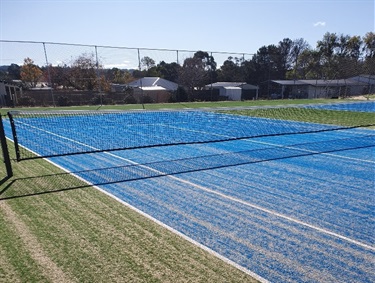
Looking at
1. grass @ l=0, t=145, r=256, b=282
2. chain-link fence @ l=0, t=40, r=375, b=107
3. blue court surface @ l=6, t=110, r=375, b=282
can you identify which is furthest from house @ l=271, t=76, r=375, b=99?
grass @ l=0, t=145, r=256, b=282

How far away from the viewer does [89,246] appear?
4715 mm

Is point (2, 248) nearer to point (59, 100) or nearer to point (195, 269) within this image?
point (195, 269)

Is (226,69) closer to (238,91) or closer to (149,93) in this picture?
(238,91)

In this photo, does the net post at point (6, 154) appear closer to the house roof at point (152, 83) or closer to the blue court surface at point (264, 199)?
the blue court surface at point (264, 199)

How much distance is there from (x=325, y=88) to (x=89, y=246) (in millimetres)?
56856

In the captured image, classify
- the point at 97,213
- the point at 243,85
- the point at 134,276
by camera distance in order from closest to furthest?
the point at 134,276 → the point at 97,213 → the point at 243,85

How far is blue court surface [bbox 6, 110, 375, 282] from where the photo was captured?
14.8 feet

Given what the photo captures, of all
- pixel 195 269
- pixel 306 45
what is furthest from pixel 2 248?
A: pixel 306 45

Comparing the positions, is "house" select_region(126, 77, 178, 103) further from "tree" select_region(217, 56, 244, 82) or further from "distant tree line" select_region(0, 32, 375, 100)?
"tree" select_region(217, 56, 244, 82)

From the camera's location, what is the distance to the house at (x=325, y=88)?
171ft

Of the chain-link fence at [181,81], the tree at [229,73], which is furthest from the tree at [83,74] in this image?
the tree at [229,73]

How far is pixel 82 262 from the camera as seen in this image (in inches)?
169

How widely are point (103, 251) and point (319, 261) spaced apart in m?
3.27

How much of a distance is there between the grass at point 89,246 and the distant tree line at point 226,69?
27144 millimetres
